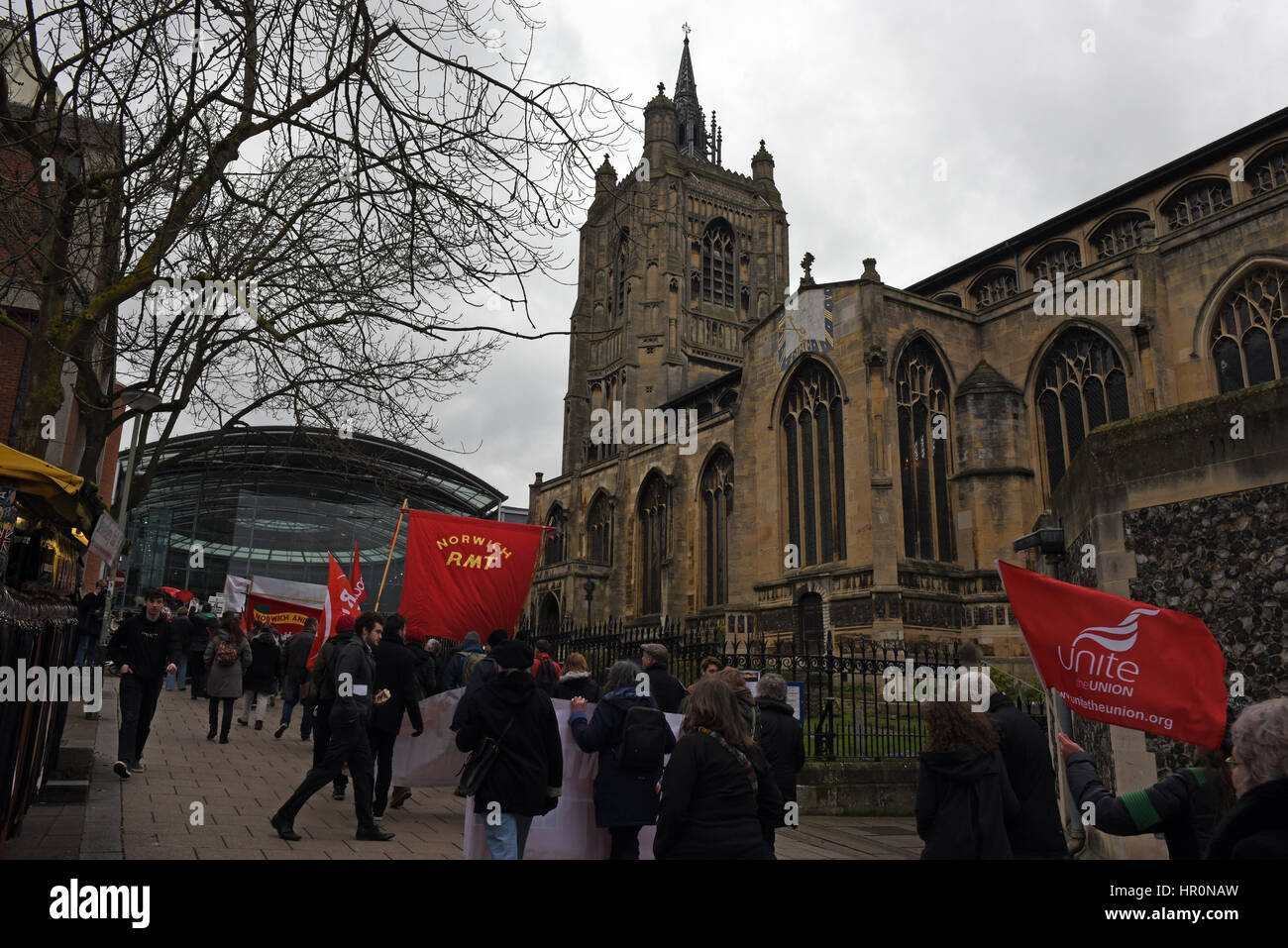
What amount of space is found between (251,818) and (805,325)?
23872 mm

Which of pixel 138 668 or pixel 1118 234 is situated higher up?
pixel 1118 234

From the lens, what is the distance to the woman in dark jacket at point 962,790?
3.88 metres

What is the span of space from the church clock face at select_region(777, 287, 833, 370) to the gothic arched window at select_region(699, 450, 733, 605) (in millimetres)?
7014

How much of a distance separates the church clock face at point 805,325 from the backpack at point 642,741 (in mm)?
23074

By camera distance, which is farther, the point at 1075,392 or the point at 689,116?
the point at 689,116

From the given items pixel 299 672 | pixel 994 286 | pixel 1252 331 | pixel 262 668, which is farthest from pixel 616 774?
pixel 994 286

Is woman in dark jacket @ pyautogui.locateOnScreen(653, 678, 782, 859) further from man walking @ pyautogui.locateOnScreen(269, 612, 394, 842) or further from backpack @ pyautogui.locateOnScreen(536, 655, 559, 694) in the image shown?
Result: backpack @ pyautogui.locateOnScreen(536, 655, 559, 694)

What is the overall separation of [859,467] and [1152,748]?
1806 cm

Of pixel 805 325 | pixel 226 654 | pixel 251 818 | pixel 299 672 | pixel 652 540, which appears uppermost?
pixel 805 325

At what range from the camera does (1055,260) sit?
31.6m

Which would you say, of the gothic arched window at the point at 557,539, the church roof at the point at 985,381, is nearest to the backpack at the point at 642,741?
the church roof at the point at 985,381

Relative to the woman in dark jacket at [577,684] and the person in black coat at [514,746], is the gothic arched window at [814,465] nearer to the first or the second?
the woman in dark jacket at [577,684]

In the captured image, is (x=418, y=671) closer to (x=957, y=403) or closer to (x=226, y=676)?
(x=226, y=676)
